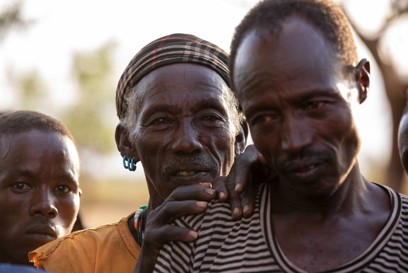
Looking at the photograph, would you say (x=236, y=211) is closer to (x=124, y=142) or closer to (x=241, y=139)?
(x=241, y=139)

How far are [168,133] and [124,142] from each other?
19.8 inches

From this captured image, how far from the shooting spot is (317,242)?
3176 millimetres

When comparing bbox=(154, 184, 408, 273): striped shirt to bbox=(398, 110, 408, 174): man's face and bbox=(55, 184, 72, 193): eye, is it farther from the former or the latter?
bbox=(55, 184, 72, 193): eye

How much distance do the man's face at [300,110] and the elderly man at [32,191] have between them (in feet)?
7.25

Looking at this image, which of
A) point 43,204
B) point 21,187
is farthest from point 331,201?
point 21,187

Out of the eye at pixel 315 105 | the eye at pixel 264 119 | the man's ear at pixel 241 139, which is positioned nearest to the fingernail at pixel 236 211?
the eye at pixel 264 119

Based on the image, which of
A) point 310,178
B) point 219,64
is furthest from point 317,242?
point 219,64

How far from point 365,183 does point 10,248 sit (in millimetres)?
2446

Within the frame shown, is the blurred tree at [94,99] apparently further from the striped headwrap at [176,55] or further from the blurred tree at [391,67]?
the striped headwrap at [176,55]

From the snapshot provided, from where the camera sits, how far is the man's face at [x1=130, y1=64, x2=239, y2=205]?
425 cm

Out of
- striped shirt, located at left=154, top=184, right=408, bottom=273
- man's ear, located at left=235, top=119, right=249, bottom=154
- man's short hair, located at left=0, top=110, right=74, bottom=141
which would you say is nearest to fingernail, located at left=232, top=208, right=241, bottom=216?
striped shirt, located at left=154, top=184, right=408, bottom=273

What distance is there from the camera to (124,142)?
4.76m

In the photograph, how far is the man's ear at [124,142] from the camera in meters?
4.70

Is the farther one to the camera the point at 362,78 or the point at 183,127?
the point at 183,127
